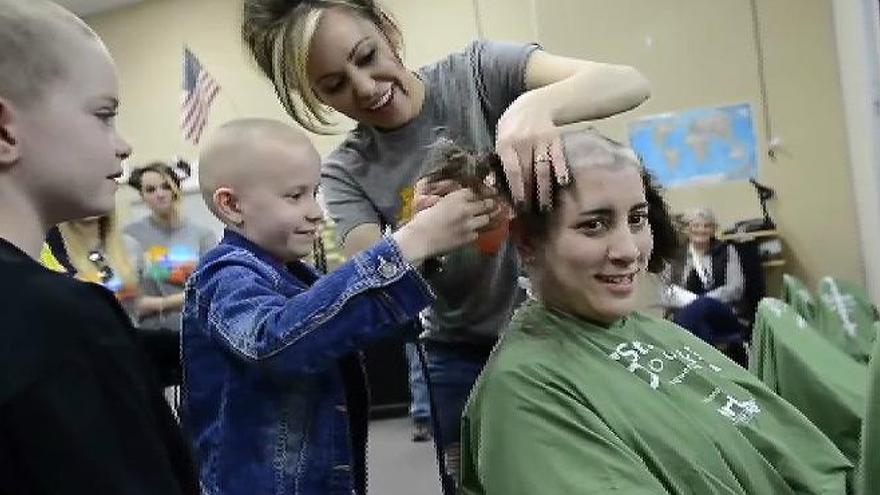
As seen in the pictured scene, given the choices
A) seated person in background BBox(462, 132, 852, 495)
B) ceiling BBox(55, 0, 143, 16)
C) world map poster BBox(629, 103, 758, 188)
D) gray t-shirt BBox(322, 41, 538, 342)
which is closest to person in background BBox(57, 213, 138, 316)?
gray t-shirt BBox(322, 41, 538, 342)

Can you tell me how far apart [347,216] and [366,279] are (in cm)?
40

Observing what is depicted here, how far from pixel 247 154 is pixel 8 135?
471 millimetres

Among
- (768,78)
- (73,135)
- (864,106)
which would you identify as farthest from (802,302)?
(768,78)

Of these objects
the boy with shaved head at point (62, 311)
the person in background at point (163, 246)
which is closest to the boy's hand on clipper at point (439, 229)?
the boy with shaved head at point (62, 311)

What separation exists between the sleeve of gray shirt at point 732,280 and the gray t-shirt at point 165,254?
292 centimetres

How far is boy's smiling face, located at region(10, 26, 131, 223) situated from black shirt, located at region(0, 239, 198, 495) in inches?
3.4

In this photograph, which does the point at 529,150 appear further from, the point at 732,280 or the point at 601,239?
the point at 732,280

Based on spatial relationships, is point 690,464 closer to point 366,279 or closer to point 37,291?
point 366,279

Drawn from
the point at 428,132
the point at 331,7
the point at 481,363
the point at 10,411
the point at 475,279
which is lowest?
the point at 481,363

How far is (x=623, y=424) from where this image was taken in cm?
126

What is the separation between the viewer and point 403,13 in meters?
6.18

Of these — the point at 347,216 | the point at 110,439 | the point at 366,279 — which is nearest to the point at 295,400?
the point at 366,279

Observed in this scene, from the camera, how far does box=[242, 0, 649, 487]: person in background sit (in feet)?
4.17

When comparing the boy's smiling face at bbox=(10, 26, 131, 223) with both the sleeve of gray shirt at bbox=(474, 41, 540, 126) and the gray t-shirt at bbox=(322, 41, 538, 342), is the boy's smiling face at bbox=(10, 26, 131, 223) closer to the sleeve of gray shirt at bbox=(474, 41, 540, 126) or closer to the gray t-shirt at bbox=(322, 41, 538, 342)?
the gray t-shirt at bbox=(322, 41, 538, 342)
